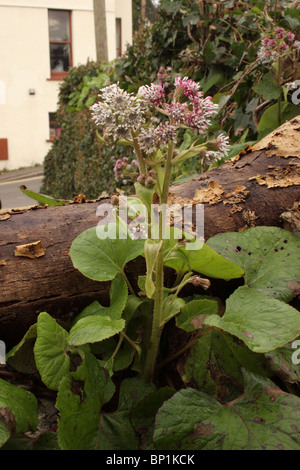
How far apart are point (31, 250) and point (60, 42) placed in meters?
16.9

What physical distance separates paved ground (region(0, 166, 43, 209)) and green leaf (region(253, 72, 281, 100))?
341 inches

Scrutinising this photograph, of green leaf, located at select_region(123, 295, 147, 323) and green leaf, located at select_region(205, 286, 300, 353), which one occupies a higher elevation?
green leaf, located at select_region(205, 286, 300, 353)

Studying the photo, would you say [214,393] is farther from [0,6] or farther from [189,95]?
[0,6]

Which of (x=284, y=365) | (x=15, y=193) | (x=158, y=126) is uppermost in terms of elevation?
(x=158, y=126)

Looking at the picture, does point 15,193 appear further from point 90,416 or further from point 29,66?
point 90,416

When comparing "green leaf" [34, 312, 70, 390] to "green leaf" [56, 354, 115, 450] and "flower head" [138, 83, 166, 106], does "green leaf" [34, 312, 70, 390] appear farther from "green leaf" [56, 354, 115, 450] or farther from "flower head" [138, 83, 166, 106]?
"flower head" [138, 83, 166, 106]

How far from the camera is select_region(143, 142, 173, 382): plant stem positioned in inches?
42.4

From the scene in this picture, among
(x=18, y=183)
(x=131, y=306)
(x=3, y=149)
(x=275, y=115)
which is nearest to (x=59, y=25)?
(x=3, y=149)

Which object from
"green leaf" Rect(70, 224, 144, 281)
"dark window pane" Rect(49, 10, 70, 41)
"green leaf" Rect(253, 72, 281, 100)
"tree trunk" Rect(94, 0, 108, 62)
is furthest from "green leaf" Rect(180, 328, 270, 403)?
"dark window pane" Rect(49, 10, 70, 41)

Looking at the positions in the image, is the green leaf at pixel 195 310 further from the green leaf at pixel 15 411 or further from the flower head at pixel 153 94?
the flower head at pixel 153 94

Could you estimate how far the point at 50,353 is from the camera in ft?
3.51

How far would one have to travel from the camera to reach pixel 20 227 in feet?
4.68

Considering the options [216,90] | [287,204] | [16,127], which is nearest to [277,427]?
[287,204]

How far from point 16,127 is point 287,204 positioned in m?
15.6
